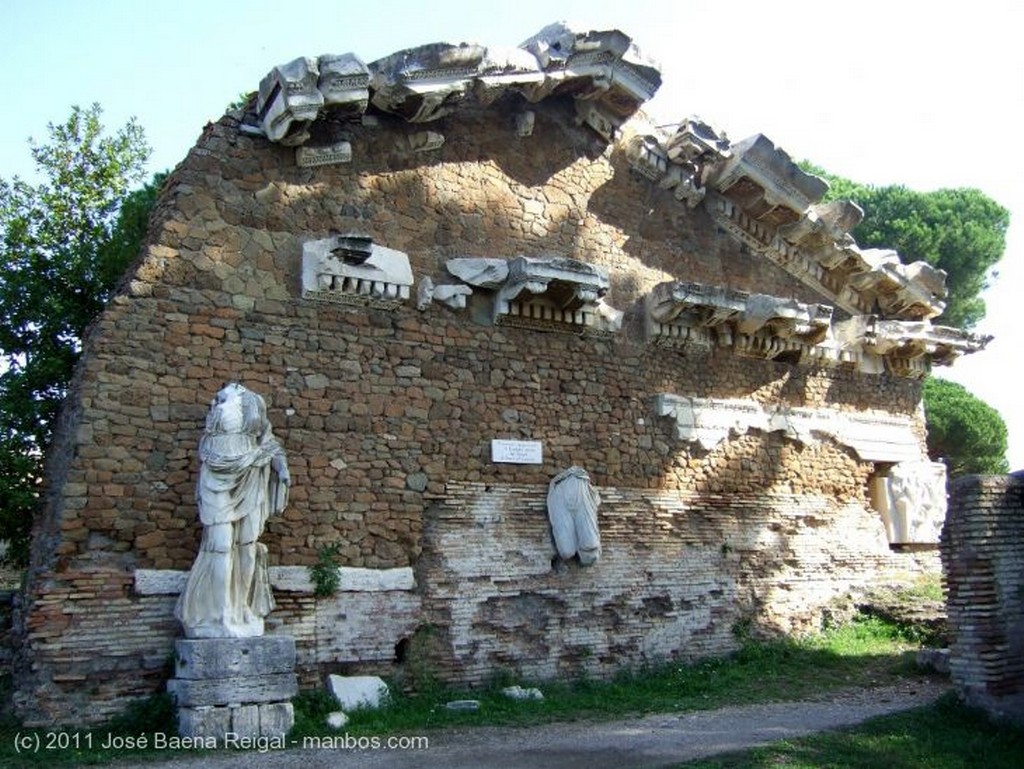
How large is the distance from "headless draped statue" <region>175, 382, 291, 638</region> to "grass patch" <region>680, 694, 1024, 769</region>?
3863 mm

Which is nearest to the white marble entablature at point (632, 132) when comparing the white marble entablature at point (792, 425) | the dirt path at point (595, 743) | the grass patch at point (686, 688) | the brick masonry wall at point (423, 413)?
the brick masonry wall at point (423, 413)

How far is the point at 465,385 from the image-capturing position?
11.0 m

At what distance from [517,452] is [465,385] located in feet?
3.00

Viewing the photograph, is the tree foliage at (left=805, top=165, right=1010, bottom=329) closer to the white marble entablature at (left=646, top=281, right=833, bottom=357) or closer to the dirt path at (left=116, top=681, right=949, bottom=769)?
the white marble entablature at (left=646, top=281, right=833, bottom=357)

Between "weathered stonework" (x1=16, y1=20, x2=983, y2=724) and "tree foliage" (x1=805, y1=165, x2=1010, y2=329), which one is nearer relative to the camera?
"weathered stonework" (x1=16, y1=20, x2=983, y2=724)

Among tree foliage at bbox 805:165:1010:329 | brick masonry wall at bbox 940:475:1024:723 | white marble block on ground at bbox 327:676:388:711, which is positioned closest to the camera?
brick masonry wall at bbox 940:475:1024:723

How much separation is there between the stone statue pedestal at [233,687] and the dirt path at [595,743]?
0.32 m

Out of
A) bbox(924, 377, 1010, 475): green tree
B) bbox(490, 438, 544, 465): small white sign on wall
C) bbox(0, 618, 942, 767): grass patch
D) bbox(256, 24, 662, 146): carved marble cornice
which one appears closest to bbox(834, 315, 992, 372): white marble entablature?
bbox(0, 618, 942, 767): grass patch

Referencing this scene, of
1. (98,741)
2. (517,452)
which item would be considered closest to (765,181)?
(517,452)

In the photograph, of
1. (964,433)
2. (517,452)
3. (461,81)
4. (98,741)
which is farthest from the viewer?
(964,433)

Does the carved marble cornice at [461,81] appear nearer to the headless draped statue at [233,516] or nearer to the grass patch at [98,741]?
the headless draped statue at [233,516]

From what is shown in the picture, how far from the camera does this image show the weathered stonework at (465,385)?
9.08m

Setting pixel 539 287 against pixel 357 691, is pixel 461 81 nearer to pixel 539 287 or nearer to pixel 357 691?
pixel 539 287

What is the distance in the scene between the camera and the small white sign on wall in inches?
431
